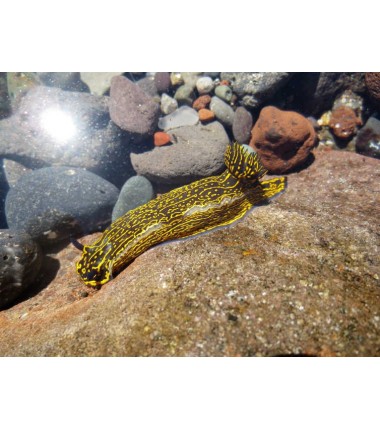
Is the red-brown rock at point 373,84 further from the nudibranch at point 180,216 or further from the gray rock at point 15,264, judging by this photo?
the gray rock at point 15,264

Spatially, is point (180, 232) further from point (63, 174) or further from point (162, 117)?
point (162, 117)

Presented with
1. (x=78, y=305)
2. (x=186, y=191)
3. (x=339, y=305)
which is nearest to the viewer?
(x=339, y=305)

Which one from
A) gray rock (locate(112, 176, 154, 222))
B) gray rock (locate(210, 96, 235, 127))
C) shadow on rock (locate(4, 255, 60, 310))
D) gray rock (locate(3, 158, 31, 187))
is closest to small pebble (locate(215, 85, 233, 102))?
gray rock (locate(210, 96, 235, 127))

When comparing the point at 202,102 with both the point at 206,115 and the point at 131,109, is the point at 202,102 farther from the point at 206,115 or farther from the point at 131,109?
the point at 131,109

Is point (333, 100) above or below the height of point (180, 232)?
above

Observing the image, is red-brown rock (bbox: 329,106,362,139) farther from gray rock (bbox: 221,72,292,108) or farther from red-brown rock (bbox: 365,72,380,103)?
gray rock (bbox: 221,72,292,108)

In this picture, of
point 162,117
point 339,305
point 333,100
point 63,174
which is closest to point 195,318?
point 339,305
